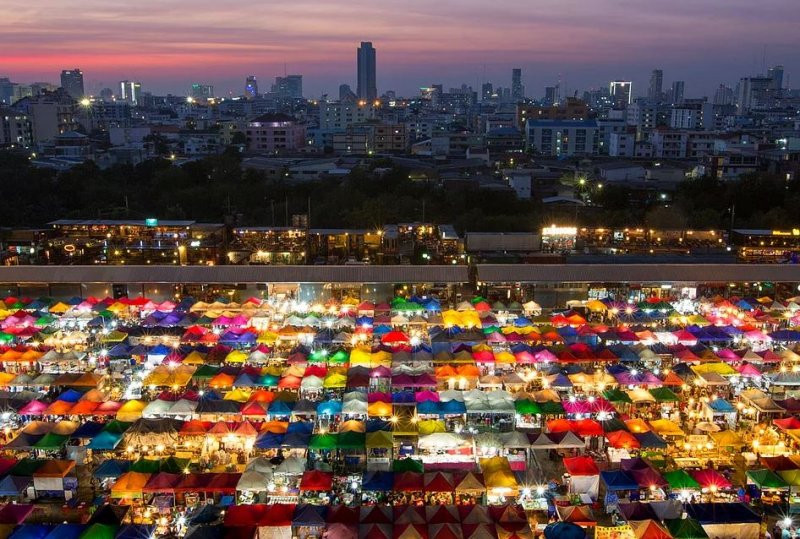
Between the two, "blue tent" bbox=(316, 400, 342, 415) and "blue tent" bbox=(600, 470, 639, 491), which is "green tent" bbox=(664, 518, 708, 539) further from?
"blue tent" bbox=(316, 400, 342, 415)

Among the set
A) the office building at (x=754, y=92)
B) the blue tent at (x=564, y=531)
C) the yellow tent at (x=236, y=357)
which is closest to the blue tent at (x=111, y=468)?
the yellow tent at (x=236, y=357)

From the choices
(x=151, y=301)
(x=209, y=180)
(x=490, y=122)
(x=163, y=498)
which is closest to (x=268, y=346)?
(x=151, y=301)

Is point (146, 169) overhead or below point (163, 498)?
overhead

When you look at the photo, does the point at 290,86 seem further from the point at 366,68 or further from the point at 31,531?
the point at 31,531

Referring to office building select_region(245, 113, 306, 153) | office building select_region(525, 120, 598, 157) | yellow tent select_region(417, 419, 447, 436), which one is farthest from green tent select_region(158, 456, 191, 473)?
office building select_region(525, 120, 598, 157)

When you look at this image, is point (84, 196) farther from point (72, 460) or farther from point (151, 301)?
point (72, 460)

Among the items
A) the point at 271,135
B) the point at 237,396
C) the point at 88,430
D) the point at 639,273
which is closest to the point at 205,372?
the point at 237,396
